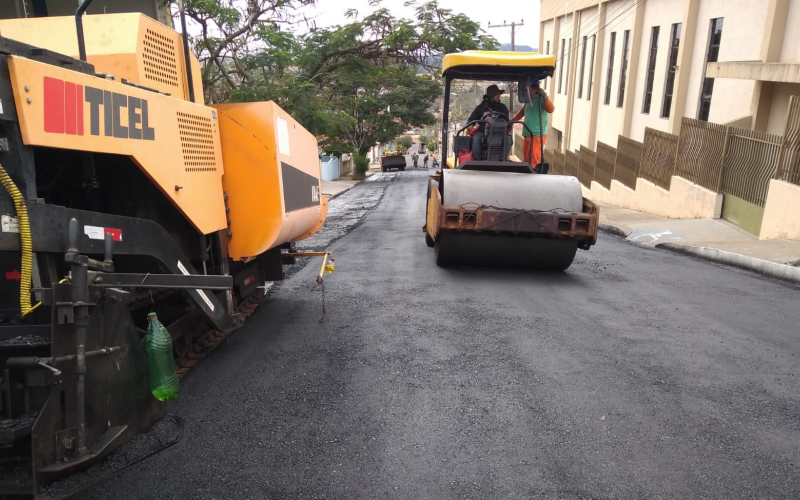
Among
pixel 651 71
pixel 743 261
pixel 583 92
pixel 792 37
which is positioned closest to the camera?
pixel 743 261

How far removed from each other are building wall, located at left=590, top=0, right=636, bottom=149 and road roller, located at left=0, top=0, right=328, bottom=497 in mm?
17686

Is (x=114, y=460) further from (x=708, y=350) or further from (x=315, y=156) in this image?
(x=708, y=350)

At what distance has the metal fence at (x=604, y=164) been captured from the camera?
19192 millimetres

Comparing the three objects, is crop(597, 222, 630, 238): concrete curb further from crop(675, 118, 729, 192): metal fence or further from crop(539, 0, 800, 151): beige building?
crop(539, 0, 800, 151): beige building

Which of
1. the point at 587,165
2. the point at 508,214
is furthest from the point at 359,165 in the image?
the point at 508,214

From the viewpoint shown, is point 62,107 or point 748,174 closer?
point 62,107

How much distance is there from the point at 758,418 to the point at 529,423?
1.35 meters

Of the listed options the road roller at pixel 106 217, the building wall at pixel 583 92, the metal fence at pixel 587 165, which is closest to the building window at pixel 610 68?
the building wall at pixel 583 92

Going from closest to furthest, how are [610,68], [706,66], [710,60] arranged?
[706,66], [710,60], [610,68]

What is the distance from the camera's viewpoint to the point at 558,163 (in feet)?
88.5

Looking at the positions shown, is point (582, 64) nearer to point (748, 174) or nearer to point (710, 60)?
point (710, 60)

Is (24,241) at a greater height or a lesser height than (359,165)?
greater

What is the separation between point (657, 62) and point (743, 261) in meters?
11.0

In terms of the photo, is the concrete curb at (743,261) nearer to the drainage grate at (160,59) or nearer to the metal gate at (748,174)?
the metal gate at (748,174)
